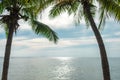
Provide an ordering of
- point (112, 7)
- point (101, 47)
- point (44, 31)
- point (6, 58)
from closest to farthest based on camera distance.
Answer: point (112, 7) → point (101, 47) → point (6, 58) → point (44, 31)

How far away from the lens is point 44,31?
17.5 meters

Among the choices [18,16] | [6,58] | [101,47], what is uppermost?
[18,16]

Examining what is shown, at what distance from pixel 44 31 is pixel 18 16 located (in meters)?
1.91

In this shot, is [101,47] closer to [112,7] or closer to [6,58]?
[112,7]

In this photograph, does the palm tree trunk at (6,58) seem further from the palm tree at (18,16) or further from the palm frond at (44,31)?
the palm frond at (44,31)

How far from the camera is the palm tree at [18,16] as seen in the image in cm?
1580

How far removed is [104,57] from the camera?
1504 centimetres

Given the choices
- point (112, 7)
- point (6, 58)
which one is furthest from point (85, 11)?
point (6, 58)

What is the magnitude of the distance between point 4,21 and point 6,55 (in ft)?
6.46

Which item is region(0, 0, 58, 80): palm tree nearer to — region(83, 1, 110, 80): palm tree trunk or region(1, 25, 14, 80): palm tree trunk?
region(1, 25, 14, 80): palm tree trunk

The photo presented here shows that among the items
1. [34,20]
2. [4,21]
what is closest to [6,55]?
[4,21]

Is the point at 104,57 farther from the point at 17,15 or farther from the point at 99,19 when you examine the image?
the point at 17,15

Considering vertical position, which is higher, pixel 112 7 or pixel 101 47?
pixel 112 7

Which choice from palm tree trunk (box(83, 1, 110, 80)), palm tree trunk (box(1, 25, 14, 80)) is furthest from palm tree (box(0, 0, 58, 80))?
palm tree trunk (box(83, 1, 110, 80))
